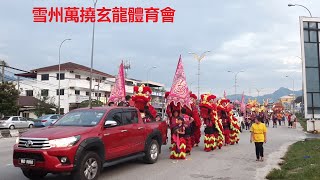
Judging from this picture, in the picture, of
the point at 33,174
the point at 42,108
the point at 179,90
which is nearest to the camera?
the point at 33,174

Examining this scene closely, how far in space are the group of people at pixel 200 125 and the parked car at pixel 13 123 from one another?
25283mm

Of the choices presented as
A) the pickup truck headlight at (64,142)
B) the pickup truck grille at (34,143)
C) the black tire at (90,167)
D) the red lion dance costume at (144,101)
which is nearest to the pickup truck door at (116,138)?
the black tire at (90,167)

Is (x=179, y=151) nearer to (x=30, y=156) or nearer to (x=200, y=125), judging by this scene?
(x=200, y=125)

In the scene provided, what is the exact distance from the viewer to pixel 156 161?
38.8 feet

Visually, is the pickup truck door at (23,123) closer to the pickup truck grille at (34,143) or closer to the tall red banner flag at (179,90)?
the tall red banner flag at (179,90)

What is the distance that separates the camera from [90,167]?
8.23 metres

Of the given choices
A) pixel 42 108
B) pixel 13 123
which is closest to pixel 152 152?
pixel 13 123

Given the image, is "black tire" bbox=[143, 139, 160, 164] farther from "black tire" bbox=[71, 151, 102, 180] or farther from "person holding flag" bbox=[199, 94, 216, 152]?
"person holding flag" bbox=[199, 94, 216, 152]

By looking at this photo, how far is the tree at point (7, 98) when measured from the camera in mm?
38438

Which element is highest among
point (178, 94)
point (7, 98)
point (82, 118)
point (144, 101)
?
point (7, 98)

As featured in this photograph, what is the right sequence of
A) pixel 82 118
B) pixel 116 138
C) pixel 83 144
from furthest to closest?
pixel 116 138 → pixel 82 118 → pixel 83 144

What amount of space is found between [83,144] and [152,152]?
390 cm

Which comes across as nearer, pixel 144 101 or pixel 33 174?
pixel 33 174

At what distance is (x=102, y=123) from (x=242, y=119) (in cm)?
2348
